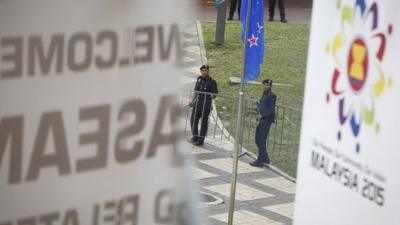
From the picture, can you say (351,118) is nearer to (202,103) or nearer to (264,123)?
(264,123)

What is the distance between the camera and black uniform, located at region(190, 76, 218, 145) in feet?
44.1

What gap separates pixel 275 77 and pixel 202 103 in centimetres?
418

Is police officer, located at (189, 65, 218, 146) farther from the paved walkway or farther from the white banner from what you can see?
the white banner

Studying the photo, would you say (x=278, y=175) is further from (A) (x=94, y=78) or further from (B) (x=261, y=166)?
(A) (x=94, y=78)

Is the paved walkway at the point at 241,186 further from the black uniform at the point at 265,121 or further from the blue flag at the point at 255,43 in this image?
the blue flag at the point at 255,43

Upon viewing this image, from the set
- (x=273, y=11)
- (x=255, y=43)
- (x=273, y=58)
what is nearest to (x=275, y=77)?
(x=273, y=58)

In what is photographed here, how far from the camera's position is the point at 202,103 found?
13.6 m

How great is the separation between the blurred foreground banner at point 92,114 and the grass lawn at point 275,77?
10281 mm

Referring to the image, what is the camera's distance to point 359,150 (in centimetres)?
421

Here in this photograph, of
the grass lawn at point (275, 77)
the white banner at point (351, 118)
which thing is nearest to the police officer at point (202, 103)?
the grass lawn at point (275, 77)

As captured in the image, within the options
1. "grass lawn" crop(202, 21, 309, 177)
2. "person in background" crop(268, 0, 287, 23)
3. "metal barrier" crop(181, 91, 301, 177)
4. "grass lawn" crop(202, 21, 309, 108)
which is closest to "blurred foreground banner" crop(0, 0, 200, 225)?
"metal barrier" crop(181, 91, 301, 177)

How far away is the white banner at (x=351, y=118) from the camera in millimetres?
4023

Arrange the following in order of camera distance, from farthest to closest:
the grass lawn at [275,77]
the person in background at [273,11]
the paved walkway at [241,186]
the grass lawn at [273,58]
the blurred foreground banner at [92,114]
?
the person in background at [273,11], the grass lawn at [273,58], the grass lawn at [275,77], the paved walkway at [241,186], the blurred foreground banner at [92,114]

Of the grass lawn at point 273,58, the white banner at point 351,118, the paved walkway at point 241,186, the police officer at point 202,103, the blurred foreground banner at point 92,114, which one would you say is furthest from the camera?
the grass lawn at point 273,58
